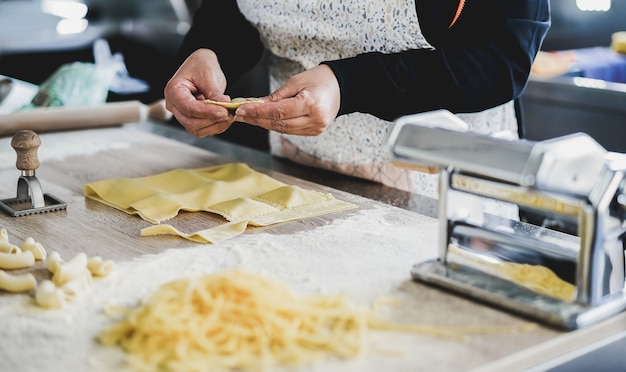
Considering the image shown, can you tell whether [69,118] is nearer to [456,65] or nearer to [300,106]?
[300,106]

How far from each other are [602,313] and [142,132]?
157 centimetres

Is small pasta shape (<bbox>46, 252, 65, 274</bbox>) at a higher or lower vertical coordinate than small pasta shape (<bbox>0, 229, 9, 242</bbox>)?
higher

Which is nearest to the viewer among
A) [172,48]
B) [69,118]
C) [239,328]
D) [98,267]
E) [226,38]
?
[239,328]

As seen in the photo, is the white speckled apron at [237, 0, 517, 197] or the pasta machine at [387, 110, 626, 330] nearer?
the pasta machine at [387, 110, 626, 330]

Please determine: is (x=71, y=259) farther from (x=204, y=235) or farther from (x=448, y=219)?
(x=448, y=219)

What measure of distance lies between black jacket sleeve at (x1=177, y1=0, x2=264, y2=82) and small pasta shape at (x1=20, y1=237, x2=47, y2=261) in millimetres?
769

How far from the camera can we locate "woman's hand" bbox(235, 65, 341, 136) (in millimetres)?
1387

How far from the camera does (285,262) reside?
3.91 feet

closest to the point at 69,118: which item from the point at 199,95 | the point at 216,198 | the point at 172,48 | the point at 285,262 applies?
the point at 199,95

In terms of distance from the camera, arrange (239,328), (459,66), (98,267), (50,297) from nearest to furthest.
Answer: (239,328)
(50,297)
(98,267)
(459,66)

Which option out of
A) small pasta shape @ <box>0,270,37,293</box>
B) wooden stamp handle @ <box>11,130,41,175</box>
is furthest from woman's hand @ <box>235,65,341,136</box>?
small pasta shape @ <box>0,270,37,293</box>

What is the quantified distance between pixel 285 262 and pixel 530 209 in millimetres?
380

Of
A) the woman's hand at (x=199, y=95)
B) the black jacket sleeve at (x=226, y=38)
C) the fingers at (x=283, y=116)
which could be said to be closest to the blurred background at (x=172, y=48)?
the black jacket sleeve at (x=226, y=38)

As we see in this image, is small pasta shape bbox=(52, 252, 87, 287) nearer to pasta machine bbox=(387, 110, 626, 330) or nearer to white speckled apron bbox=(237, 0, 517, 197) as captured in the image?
pasta machine bbox=(387, 110, 626, 330)
